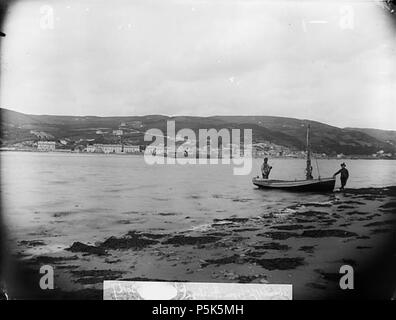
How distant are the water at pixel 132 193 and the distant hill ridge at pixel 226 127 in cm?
10

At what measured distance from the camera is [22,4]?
2.04 meters

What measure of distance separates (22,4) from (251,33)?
4.10 ft

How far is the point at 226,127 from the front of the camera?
6.73ft

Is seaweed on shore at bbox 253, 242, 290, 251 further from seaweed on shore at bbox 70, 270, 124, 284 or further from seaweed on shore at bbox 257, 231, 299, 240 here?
seaweed on shore at bbox 70, 270, 124, 284

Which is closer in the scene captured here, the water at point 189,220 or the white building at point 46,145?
the water at point 189,220

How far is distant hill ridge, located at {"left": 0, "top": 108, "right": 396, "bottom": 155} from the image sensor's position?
6.79 feet

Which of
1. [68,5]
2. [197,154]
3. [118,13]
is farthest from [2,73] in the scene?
[197,154]

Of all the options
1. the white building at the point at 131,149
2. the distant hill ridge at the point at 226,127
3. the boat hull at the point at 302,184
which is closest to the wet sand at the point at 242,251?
the boat hull at the point at 302,184

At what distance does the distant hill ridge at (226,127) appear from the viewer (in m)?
2.07

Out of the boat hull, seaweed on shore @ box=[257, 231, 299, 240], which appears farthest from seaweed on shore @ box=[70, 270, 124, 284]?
the boat hull

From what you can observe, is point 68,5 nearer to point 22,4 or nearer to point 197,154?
point 22,4

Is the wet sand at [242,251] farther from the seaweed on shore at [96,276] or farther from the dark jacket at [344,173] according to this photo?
the dark jacket at [344,173]

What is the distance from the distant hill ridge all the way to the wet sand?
292mm

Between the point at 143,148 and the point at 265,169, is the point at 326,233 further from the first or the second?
the point at 143,148
